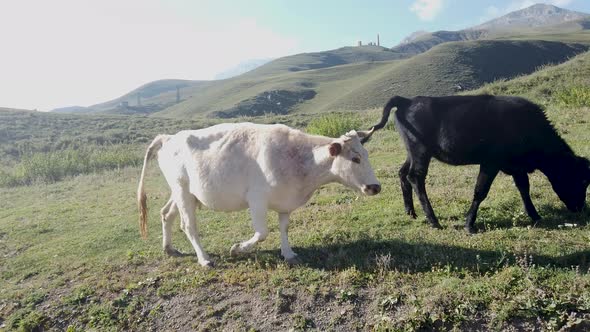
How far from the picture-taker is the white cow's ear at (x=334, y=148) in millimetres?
6445

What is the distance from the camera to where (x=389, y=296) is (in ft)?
18.6

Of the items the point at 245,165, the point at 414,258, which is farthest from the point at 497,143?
the point at 245,165

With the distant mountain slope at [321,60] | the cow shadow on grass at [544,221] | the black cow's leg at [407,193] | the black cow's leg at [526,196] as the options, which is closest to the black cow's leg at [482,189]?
the cow shadow on grass at [544,221]

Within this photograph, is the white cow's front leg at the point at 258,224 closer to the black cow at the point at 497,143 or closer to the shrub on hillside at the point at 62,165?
the black cow at the point at 497,143

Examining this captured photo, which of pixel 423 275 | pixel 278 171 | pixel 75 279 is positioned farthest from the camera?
pixel 75 279

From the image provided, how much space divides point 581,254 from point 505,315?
1.85m

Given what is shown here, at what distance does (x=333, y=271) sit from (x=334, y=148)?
166cm

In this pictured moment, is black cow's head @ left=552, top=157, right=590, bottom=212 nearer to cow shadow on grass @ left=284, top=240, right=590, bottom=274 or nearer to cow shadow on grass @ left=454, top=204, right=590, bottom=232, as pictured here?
cow shadow on grass @ left=454, top=204, right=590, bottom=232

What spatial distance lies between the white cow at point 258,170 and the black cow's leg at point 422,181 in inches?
65.2

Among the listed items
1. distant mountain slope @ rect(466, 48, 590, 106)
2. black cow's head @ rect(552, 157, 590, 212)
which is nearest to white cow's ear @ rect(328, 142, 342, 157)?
black cow's head @ rect(552, 157, 590, 212)

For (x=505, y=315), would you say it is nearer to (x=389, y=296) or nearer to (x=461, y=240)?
(x=389, y=296)

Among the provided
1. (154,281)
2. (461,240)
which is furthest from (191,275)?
(461,240)

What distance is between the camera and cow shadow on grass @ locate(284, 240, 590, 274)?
6078mm

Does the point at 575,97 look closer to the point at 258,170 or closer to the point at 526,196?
the point at 526,196
